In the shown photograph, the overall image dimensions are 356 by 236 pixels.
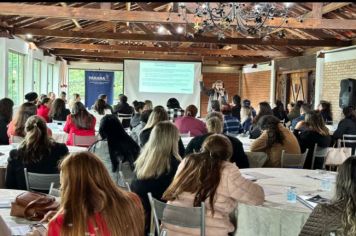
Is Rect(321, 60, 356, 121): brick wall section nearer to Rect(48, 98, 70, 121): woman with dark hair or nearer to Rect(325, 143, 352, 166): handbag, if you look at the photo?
Rect(325, 143, 352, 166): handbag

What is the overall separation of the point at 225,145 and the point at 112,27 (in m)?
11.3

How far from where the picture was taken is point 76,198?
6.23ft

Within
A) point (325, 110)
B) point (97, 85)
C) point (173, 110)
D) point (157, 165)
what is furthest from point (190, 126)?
point (97, 85)

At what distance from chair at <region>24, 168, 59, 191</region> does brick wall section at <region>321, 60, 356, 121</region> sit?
8.68m

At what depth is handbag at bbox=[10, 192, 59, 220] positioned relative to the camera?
249 cm

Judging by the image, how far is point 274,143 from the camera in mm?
5301

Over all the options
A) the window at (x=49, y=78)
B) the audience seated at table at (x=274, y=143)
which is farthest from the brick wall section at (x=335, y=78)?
the window at (x=49, y=78)

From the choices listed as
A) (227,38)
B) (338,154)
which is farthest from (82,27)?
(338,154)

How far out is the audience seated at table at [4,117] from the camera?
20.5 ft

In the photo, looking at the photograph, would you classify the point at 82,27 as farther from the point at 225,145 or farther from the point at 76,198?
the point at 76,198

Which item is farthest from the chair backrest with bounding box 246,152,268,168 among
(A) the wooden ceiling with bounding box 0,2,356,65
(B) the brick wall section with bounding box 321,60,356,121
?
(B) the brick wall section with bounding box 321,60,356,121

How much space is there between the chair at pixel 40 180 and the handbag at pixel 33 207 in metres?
0.89

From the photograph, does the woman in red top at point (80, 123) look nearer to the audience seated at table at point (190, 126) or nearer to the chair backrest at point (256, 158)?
the audience seated at table at point (190, 126)

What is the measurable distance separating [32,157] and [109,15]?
14.5ft
